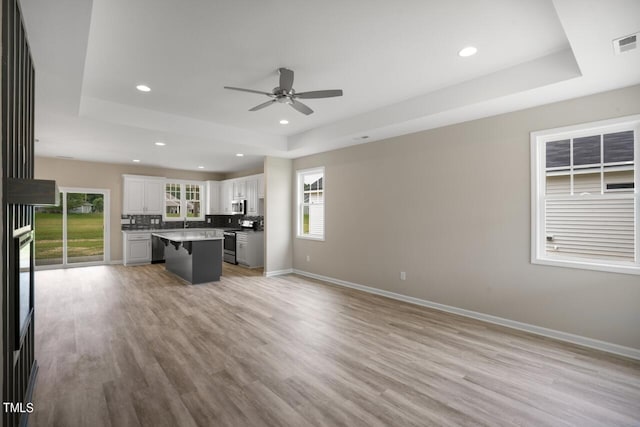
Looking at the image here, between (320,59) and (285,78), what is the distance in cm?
40

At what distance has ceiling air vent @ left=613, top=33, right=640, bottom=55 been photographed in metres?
2.27

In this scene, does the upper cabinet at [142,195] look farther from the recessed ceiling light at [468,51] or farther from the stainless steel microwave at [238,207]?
the recessed ceiling light at [468,51]

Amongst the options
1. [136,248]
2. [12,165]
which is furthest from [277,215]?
[12,165]

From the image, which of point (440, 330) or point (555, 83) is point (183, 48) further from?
point (440, 330)

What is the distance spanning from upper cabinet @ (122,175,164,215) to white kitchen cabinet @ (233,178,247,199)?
6.55 feet

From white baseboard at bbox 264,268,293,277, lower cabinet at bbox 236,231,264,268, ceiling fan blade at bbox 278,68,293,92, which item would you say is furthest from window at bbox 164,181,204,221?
ceiling fan blade at bbox 278,68,293,92

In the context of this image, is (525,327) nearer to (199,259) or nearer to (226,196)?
(199,259)

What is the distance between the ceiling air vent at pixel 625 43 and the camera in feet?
7.44

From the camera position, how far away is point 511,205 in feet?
12.4

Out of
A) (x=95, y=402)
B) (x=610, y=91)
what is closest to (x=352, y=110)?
(x=610, y=91)

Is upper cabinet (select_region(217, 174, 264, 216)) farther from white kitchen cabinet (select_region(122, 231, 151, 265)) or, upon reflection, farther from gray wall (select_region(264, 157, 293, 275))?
white kitchen cabinet (select_region(122, 231, 151, 265))

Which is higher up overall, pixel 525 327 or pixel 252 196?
pixel 252 196

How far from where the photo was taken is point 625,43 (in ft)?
7.65

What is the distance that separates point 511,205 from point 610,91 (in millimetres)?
1449
